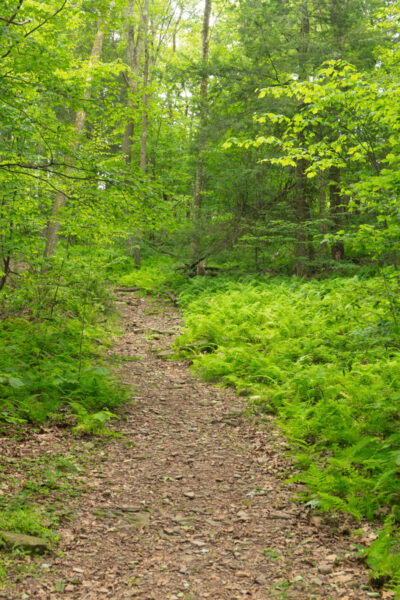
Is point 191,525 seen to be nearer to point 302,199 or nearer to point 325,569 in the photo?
point 325,569

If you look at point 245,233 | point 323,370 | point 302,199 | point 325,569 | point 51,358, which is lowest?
point 325,569

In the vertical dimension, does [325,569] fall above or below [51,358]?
below

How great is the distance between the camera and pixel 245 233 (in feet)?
47.7

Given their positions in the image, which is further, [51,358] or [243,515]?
[51,358]

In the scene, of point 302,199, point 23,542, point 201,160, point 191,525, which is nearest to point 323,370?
point 191,525

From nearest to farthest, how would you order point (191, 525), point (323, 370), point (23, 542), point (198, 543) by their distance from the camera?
1. point (23, 542)
2. point (198, 543)
3. point (191, 525)
4. point (323, 370)

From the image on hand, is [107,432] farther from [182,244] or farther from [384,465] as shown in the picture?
[182,244]

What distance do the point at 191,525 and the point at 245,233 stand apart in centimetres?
1138

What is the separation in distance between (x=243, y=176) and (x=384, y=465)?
10.7 meters

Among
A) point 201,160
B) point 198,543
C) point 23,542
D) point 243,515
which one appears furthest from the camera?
point 201,160

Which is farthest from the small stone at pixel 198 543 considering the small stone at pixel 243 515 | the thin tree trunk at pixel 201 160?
the thin tree trunk at pixel 201 160

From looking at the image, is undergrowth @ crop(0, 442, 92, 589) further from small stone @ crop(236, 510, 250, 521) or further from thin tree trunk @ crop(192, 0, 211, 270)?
thin tree trunk @ crop(192, 0, 211, 270)

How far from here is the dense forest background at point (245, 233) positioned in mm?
5289

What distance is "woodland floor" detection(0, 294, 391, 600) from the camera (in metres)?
3.24
